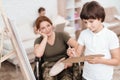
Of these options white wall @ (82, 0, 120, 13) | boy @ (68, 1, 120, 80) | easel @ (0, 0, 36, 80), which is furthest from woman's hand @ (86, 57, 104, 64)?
white wall @ (82, 0, 120, 13)

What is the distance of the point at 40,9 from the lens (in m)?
4.62

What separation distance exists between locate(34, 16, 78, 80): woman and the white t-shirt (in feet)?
1.24

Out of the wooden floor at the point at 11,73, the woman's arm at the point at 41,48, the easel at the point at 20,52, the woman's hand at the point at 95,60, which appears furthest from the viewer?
the wooden floor at the point at 11,73

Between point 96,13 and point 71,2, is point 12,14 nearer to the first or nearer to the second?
point 71,2

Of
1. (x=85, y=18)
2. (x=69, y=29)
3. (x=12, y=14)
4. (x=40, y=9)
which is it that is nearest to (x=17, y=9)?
(x=12, y=14)

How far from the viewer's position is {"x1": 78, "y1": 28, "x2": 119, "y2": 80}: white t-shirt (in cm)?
188

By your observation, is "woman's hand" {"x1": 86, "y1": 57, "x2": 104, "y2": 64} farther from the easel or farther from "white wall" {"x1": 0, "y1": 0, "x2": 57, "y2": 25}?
"white wall" {"x1": 0, "y1": 0, "x2": 57, "y2": 25}

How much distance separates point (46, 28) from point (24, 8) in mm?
2417

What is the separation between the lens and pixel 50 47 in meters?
2.41

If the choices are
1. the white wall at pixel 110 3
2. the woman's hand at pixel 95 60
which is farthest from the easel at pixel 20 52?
the white wall at pixel 110 3

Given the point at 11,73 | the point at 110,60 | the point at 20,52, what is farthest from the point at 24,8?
the point at 110,60

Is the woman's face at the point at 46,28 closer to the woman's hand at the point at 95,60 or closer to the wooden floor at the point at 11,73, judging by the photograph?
the woman's hand at the point at 95,60

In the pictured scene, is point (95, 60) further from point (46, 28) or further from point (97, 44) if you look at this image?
point (46, 28)

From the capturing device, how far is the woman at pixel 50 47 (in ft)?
7.76
